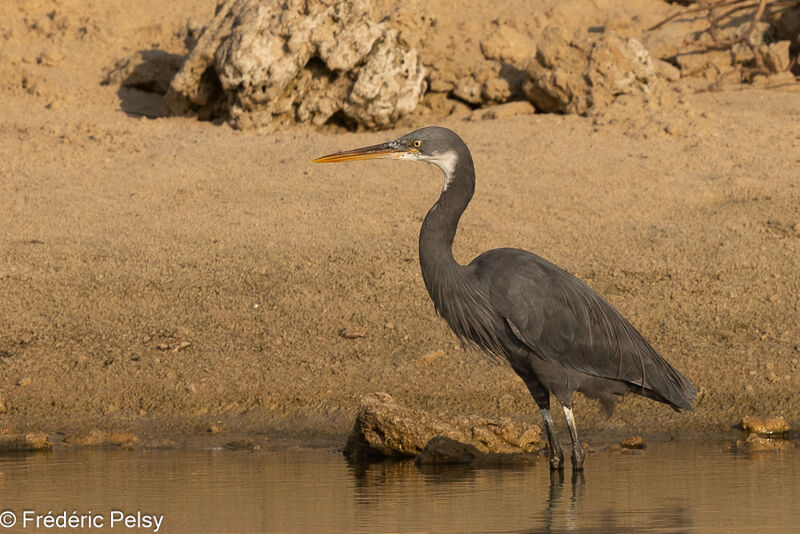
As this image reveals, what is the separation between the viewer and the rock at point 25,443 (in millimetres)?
7086

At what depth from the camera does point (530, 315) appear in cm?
646

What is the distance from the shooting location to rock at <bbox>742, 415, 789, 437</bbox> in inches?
282

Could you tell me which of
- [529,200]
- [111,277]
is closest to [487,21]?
[529,200]

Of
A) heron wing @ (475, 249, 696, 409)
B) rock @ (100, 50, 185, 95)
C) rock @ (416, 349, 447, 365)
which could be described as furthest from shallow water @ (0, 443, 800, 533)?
rock @ (100, 50, 185, 95)

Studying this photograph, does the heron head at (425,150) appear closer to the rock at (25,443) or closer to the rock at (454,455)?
the rock at (454,455)

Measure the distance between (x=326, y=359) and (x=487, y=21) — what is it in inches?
282

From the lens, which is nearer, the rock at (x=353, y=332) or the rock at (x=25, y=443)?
the rock at (x=25, y=443)

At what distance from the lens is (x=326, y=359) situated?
8.31m

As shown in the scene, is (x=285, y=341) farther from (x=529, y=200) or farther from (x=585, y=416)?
(x=529, y=200)

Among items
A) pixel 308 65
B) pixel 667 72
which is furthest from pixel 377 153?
pixel 667 72

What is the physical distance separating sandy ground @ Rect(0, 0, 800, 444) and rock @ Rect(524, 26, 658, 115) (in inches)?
11.2

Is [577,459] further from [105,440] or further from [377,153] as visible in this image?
[105,440]

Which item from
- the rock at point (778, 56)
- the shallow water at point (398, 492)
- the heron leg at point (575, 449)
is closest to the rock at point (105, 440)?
the shallow water at point (398, 492)

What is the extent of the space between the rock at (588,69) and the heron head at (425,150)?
591 cm
